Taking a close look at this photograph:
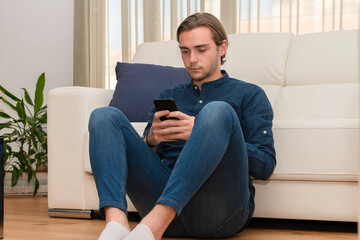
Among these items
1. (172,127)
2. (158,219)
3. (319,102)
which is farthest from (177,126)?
(319,102)

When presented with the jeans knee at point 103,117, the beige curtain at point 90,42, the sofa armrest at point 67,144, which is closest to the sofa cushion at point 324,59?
the sofa armrest at point 67,144

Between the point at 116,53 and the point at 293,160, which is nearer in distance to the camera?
the point at 293,160

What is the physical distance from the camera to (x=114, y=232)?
1292 millimetres

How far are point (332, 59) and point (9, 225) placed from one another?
163 cm

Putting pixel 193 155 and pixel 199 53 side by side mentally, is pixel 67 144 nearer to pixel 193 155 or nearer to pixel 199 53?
pixel 199 53

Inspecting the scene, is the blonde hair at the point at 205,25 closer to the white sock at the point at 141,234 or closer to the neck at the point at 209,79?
the neck at the point at 209,79

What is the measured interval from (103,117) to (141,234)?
14.9 inches

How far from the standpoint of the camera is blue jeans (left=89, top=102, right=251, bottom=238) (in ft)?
4.38

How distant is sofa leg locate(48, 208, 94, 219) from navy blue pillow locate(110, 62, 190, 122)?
1.47 feet

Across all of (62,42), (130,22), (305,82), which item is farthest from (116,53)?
(305,82)

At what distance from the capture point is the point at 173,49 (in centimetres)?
282

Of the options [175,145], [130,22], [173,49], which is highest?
[130,22]

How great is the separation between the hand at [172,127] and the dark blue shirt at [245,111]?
0.39 feet

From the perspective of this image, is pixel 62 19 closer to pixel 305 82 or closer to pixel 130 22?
pixel 130 22
